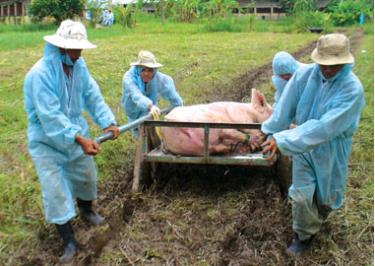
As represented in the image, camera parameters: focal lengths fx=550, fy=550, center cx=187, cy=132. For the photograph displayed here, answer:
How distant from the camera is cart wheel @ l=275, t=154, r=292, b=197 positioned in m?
4.71

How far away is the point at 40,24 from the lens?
28.3 m

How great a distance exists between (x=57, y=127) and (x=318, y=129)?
1.66 meters

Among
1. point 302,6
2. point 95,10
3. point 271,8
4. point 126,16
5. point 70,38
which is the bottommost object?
point 70,38

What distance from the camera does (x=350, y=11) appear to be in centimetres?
3278

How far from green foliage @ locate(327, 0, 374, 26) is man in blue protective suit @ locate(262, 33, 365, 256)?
30.2m

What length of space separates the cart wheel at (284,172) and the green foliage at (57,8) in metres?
24.3

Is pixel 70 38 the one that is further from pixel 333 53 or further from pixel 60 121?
pixel 333 53

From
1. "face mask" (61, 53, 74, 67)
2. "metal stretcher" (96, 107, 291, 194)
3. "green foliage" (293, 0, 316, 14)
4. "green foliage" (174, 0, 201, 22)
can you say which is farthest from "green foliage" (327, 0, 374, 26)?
"face mask" (61, 53, 74, 67)

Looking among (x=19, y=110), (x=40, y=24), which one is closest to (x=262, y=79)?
(x=19, y=110)

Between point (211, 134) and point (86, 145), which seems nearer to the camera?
point (86, 145)

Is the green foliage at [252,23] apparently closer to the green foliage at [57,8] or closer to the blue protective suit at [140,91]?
the green foliage at [57,8]

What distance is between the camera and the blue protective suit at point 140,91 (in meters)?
5.53

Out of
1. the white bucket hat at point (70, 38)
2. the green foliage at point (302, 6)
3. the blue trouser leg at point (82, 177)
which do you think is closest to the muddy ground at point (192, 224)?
the blue trouser leg at point (82, 177)

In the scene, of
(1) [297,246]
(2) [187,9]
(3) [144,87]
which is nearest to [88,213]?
(1) [297,246]
